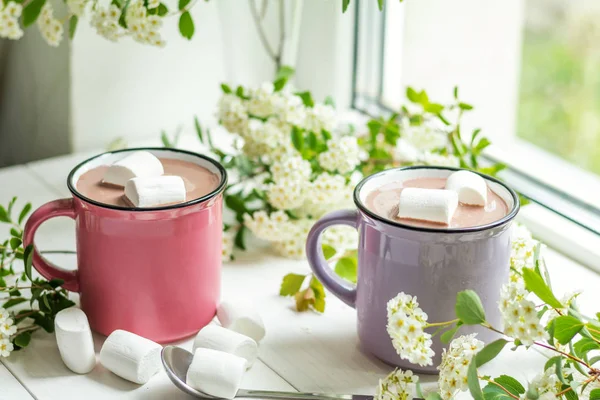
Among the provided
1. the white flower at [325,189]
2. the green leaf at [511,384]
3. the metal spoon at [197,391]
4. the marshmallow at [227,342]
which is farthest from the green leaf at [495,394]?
the white flower at [325,189]

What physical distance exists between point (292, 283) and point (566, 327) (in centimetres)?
35

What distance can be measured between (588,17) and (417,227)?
166 cm

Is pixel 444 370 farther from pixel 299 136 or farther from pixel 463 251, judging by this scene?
pixel 299 136

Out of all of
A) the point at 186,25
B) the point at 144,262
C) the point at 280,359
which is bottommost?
the point at 280,359

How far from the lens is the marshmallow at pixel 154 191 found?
2.47ft

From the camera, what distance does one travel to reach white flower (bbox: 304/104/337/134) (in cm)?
103

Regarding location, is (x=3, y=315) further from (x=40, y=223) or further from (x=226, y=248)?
(x=226, y=248)

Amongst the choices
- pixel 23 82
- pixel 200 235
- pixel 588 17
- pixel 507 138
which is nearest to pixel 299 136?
pixel 200 235

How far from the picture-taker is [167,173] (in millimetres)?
830

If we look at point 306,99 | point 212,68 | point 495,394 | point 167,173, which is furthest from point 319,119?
point 495,394

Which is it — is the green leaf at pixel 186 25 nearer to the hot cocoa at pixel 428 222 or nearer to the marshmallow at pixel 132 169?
the marshmallow at pixel 132 169

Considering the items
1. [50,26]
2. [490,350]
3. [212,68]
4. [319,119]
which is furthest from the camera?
[212,68]

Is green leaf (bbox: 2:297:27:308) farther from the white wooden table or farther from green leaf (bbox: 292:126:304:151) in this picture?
green leaf (bbox: 292:126:304:151)

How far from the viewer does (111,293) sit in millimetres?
789
